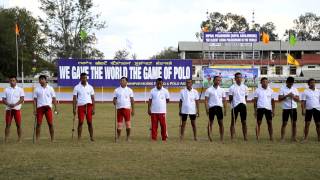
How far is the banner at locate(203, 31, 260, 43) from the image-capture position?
1698 inches

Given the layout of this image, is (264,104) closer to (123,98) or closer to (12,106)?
(123,98)

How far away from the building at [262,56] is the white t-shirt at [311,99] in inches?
1953

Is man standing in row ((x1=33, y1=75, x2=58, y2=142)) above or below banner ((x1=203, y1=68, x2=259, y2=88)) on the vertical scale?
below

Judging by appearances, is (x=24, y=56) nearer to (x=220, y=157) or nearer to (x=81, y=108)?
(x=81, y=108)

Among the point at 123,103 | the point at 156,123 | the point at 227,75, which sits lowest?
the point at 156,123

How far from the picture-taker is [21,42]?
67062 mm

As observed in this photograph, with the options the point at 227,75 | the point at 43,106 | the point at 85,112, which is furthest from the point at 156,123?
the point at 227,75

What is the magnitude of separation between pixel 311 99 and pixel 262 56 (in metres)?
57.3

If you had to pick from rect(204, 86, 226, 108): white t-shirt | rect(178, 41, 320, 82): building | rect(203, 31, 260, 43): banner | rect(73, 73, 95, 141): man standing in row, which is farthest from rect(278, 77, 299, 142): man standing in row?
rect(178, 41, 320, 82): building

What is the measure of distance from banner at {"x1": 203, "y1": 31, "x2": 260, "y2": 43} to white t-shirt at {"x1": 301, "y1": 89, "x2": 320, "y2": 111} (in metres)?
28.6

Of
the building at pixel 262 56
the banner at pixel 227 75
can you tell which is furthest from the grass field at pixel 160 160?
the building at pixel 262 56

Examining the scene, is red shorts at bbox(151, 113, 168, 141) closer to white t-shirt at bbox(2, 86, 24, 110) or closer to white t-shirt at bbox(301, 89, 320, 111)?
white t-shirt at bbox(2, 86, 24, 110)

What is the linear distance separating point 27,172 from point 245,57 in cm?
6485

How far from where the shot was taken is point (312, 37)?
98.9 metres
